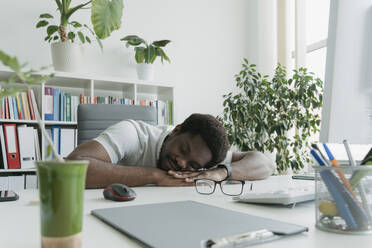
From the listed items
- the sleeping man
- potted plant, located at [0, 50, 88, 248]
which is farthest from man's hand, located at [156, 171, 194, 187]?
potted plant, located at [0, 50, 88, 248]

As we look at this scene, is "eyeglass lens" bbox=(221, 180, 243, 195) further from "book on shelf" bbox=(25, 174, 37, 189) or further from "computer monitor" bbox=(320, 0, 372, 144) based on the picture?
"book on shelf" bbox=(25, 174, 37, 189)

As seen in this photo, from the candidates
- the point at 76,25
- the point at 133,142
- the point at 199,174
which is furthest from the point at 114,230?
the point at 76,25

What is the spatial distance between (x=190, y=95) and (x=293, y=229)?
9.74ft

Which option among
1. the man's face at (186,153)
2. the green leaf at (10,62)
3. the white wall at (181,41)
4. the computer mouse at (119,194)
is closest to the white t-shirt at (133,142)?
the man's face at (186,153)

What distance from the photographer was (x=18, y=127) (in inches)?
92.7

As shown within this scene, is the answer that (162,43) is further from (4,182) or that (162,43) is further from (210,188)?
(210,188)

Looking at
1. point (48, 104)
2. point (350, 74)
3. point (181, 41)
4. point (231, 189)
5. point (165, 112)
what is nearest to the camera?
point (350, 74)

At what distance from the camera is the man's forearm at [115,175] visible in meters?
1.10

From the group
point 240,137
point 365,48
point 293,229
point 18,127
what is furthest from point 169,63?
point 293,229

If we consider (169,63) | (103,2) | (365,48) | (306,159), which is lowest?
(306,159)

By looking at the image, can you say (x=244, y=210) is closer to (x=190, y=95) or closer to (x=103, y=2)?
(x=103, y=2)

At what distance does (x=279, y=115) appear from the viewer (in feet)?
8.91

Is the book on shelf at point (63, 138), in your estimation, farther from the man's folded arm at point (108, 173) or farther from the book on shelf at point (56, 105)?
the man's folded arm at point (108, 173)

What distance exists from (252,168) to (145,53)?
177cm
